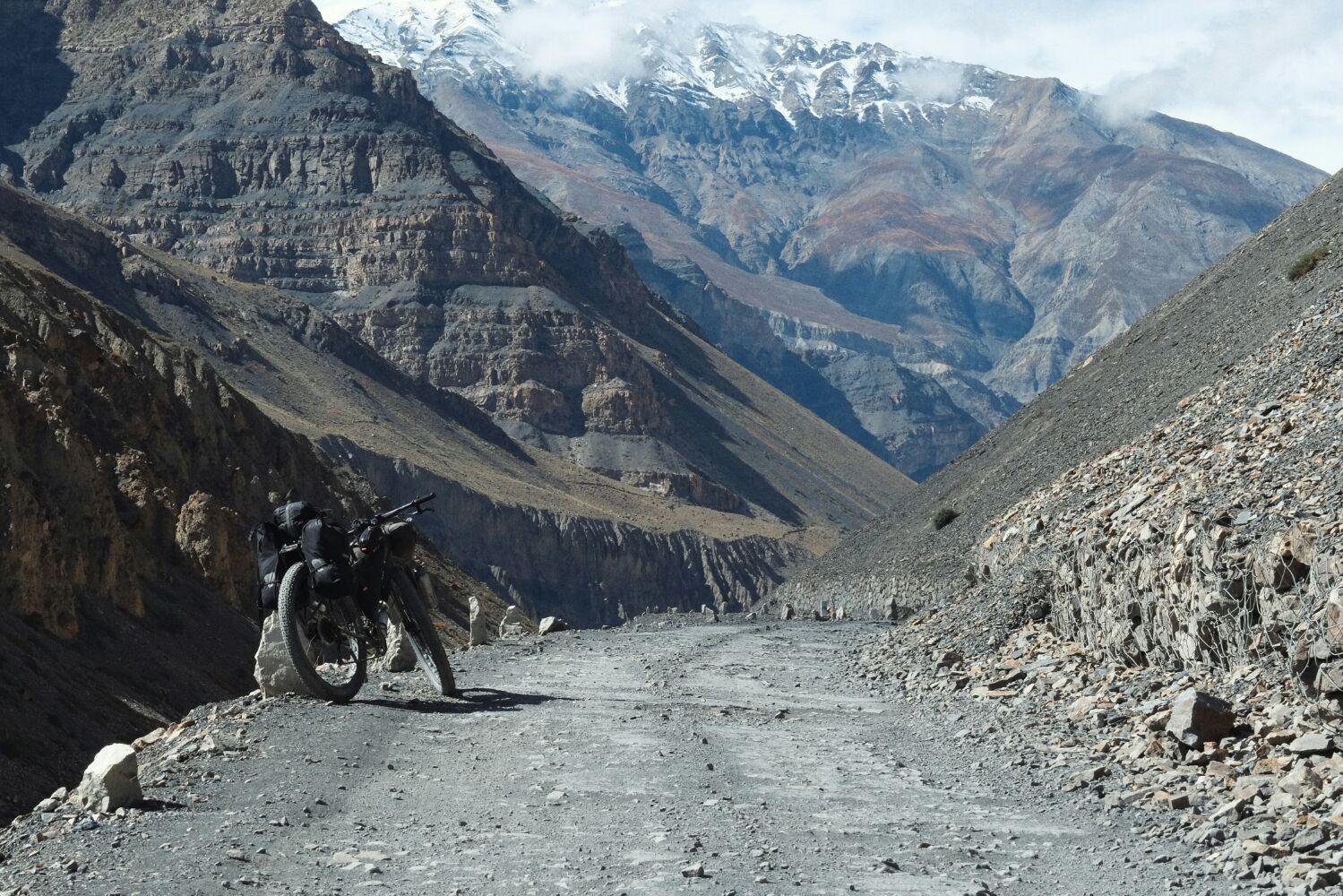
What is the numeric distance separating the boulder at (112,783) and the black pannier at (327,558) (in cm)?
416

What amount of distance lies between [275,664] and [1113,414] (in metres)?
33.6

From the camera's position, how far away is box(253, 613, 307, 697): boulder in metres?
15.1

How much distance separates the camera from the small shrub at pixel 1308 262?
4128cm

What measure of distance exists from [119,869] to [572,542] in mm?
120703

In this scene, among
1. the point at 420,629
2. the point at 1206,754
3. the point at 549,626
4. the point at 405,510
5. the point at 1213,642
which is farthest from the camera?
the point at 549,626

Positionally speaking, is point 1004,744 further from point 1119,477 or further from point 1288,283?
point 1288,283

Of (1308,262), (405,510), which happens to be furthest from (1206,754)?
(1308,262)

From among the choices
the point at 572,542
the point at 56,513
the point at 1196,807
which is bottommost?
the point at 572,542

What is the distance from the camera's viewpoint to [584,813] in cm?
1083

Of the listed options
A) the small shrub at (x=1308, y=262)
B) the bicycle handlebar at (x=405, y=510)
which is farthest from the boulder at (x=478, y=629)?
the small shrub at (x=1308, y=262)

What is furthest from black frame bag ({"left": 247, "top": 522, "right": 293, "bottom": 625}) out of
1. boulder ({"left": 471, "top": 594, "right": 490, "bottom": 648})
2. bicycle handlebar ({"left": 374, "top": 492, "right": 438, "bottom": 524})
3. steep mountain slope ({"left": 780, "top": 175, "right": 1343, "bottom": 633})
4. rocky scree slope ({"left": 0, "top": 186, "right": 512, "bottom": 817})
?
steep mountain slope ({"left": 780, "top": 175, "right": 1343, "bottom": 633})

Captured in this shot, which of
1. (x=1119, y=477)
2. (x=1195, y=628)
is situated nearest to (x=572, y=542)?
(x=1119, y=477)

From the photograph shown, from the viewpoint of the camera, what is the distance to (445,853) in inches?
381

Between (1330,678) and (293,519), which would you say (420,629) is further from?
(1330,678)
